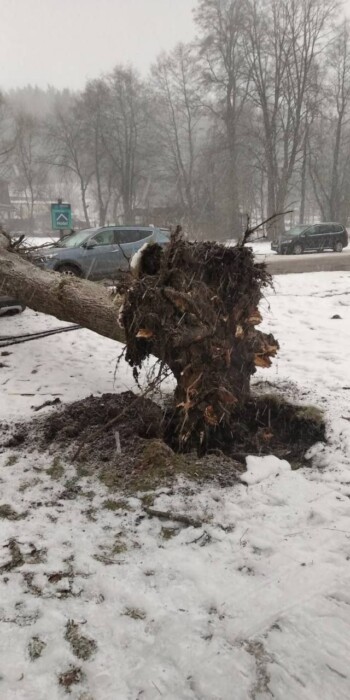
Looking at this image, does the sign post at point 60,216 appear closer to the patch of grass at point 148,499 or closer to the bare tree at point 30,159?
the patch of grass at point 148,499

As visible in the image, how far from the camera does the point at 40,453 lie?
12.1 ft

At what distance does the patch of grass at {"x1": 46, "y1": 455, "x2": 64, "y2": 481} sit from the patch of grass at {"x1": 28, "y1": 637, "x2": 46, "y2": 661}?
136 cm

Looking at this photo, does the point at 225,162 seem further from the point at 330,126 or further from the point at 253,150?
the point at 330,126

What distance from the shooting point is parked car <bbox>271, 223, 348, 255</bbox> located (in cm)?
2295

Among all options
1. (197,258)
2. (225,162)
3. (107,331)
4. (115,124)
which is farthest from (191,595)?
(115,124)

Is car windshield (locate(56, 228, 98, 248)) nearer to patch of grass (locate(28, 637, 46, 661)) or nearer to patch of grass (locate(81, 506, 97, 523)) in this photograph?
patch of grass (locate(81, 506, 97, 523))

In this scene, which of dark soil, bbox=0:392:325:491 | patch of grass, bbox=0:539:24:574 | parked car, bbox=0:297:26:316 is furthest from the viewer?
parked car, bbox=0:297:26:316

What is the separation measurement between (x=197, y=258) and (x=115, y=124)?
134 ft

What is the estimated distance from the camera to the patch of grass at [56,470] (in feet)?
11.1

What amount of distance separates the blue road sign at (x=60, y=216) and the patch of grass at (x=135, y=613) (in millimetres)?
12951

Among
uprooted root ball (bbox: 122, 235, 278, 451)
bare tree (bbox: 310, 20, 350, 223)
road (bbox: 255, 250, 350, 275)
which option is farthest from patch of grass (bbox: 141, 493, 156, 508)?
bare tree (bbox: 310, 20, 350, 223)

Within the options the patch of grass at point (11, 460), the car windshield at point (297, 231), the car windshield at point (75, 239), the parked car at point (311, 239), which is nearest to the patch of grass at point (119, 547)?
the patch of grass at point (11, 460)

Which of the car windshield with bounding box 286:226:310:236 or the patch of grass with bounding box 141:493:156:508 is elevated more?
the car windshield with bounding box 286:226:310:236

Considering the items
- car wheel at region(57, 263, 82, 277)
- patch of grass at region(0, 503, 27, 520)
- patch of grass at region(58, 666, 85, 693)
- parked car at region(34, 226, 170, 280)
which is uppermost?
parked car at region(34, 226, 170, 280)
